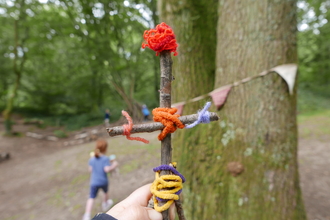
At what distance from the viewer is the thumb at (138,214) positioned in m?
1.01

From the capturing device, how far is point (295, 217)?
2127mm

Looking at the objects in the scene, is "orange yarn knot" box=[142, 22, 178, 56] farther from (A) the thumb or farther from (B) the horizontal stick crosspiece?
(A) the thumb

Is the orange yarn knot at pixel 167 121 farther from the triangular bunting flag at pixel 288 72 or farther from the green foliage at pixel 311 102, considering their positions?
the green foliage at pixel 311 102

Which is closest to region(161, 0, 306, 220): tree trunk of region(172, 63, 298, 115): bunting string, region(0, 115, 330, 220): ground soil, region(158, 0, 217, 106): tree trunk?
region(172, 63, 298, 115): bunting string

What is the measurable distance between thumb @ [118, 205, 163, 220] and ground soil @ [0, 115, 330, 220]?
10.1 feet

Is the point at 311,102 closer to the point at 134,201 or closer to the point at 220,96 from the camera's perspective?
the point at 220,96

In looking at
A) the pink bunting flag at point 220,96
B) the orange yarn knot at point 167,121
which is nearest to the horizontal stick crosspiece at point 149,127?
the orange yarn knot at point 167,121

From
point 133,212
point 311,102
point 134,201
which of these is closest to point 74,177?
point 134,201

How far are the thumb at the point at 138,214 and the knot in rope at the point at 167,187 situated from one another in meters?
0.07

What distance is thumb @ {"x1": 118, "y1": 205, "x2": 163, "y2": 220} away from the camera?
3.33 feet

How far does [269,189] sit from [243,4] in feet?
7.15

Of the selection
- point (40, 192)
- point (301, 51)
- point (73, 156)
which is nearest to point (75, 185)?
point (40, 192)

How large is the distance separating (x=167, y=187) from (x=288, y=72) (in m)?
1.89

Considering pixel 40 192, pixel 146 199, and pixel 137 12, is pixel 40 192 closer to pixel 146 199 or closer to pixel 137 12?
pixel 146 199
